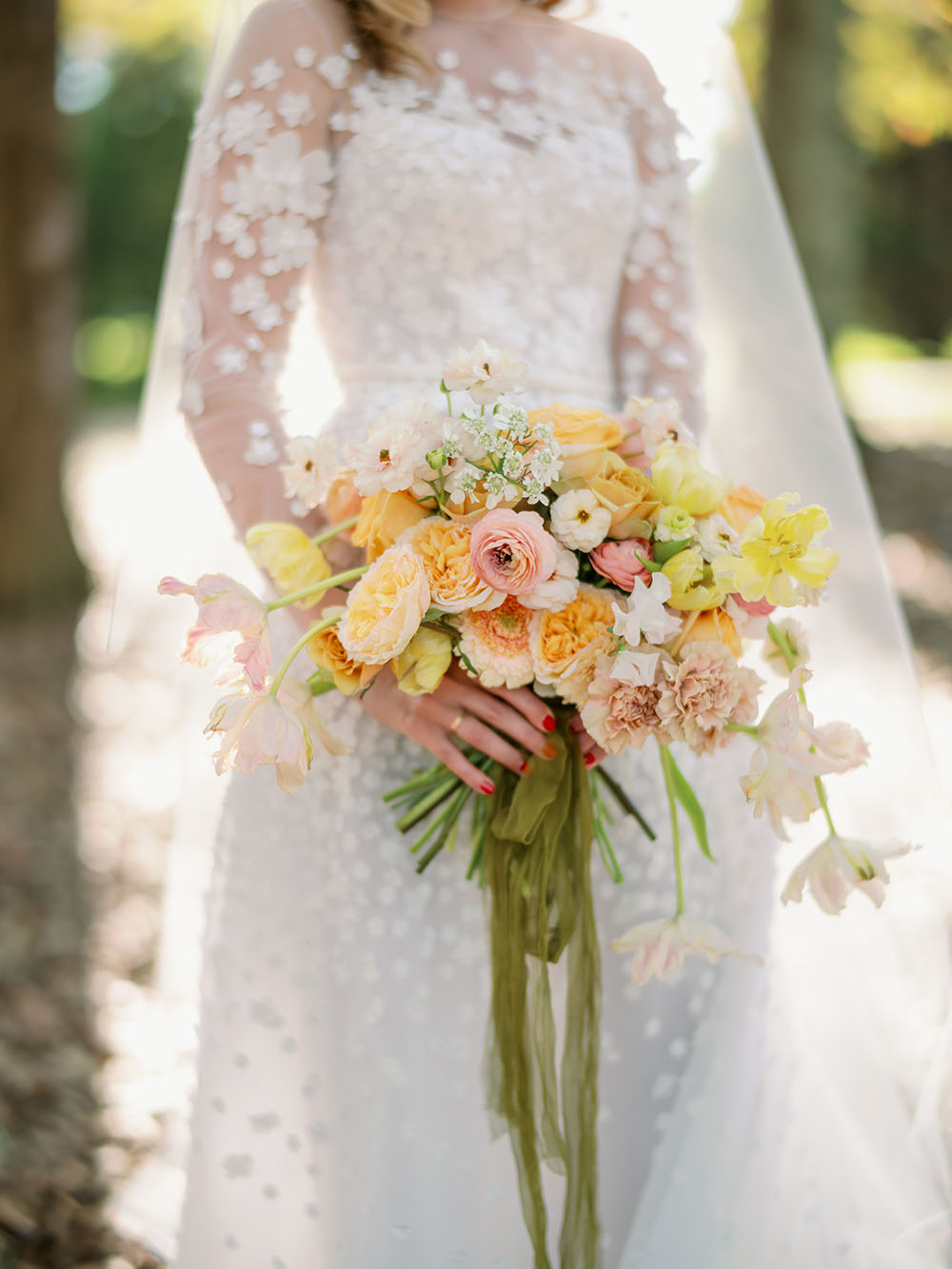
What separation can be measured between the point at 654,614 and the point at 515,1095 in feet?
2.52

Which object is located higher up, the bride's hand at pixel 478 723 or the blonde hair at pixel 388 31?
the blonde hair at pixel 388 31

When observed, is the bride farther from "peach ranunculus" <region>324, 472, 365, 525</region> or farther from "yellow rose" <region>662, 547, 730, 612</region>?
"yellow rose" <region>662, 547, 730, 612</region>

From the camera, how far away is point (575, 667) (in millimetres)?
1506

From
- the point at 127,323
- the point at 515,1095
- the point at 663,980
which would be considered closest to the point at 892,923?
the point at 663,980

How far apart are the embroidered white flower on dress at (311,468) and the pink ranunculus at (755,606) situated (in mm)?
566

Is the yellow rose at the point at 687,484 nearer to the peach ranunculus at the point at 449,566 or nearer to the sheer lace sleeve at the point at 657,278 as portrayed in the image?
the peach ranunculus at the point at 449,566

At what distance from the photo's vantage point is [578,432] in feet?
5.18

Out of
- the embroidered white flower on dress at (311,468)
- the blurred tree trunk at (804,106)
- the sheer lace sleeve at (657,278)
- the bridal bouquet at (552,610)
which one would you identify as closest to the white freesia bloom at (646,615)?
the bridal bouquet at (552,610)

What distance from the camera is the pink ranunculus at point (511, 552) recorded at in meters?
1.45

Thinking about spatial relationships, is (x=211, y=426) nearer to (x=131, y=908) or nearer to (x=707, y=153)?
(x=707, y=153)

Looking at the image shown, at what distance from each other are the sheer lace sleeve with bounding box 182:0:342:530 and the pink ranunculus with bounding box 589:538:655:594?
0.57 metres

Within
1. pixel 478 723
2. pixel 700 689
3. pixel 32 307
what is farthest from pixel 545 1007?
pixel 32 307

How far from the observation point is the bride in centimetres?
188

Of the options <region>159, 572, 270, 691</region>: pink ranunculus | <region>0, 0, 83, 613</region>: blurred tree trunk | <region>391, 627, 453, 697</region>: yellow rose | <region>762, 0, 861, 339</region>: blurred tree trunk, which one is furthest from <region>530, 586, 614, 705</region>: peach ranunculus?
<region>762, 0, 861, 339</region>: blurred tree trunk
